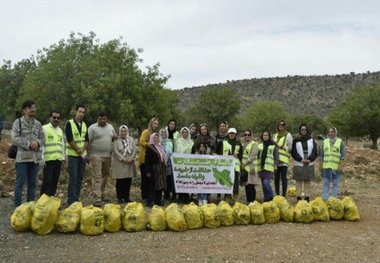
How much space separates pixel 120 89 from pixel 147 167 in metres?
16.7

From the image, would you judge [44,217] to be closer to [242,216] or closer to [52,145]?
[52,145]

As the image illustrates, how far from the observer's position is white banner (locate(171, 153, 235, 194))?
978 centimetres

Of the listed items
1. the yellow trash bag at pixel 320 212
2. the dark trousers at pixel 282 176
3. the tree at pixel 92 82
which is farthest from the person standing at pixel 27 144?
the tree at pixel 92 82

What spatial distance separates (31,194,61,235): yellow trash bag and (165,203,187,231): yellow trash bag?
69.1 inches

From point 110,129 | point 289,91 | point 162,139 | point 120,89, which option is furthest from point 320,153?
point 289,91

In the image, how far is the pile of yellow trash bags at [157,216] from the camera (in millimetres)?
7238

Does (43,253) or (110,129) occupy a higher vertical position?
(110,129)

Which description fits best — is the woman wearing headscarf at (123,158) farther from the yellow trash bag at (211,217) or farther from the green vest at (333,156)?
the green vest at (333,156)

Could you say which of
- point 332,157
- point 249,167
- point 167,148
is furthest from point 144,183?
point 332,157

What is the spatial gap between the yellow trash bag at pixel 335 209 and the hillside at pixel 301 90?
5865 cm

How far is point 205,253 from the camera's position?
21.6 ft

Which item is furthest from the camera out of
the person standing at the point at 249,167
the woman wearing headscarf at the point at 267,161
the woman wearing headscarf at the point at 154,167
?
the woman wearing headscarf at the point at 267,161

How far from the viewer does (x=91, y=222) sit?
7.27 meters

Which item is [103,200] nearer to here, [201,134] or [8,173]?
[201,134]
